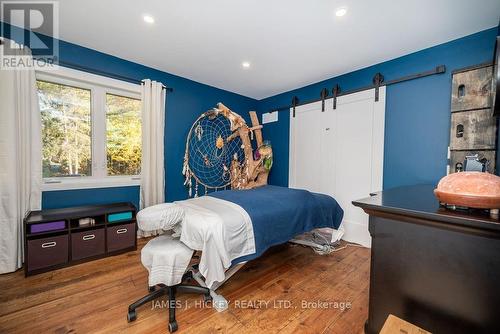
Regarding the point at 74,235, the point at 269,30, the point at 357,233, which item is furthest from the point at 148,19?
the point at 357,233

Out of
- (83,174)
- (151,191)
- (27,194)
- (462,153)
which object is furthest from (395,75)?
(27,194)

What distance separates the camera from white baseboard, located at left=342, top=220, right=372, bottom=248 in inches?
107

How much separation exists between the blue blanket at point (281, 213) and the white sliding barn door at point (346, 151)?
18.2 inches

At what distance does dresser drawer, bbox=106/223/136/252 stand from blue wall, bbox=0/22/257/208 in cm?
47

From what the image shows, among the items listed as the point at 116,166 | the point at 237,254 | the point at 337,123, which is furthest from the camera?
the point at 337,123

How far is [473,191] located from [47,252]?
3.22 metres

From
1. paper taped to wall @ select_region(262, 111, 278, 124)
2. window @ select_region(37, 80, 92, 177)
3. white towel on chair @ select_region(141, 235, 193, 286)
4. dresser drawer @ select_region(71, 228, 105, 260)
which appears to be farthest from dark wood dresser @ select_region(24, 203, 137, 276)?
paper taped to wall @ select_region(262, 111, 278, 124)

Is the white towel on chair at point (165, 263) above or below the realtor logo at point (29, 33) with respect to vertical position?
below

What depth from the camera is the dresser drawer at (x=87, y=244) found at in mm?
2141

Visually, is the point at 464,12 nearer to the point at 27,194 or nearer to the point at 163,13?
the point at 163,13

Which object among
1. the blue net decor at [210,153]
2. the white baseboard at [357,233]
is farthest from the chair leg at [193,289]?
the white baseboard at [357,233]

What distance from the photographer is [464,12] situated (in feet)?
5.61

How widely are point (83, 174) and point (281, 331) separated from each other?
2789mm

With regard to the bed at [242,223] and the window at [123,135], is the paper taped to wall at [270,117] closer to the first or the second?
the bed at [242,223]
